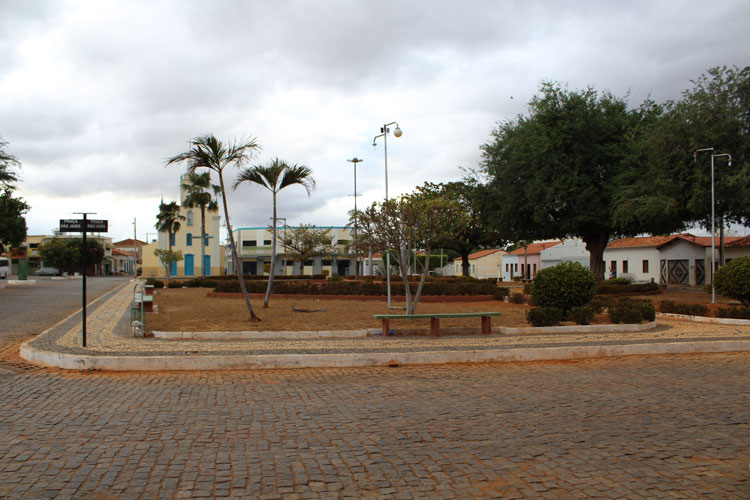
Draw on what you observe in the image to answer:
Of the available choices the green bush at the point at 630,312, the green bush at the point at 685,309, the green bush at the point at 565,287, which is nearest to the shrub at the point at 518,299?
the green bush at the point at 685,309

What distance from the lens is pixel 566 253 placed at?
5697 centimetres

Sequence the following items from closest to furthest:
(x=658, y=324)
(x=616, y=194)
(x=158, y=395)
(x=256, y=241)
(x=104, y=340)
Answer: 1. (x=158, y=395)
2. (x=104, y=340)
3. (x=658, y=324)
4. (x=616, y=194)
5. (x=256, y=241)

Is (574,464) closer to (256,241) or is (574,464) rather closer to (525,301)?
(525,301)

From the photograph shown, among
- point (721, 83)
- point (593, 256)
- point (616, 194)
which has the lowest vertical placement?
point (593, 256)

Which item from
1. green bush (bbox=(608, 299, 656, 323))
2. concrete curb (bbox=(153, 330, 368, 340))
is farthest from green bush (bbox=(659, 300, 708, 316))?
concrete curb (bbox=(153, 330, 368, 340))

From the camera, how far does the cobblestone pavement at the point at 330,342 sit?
9828 mm

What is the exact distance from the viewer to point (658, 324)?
50.4 ft

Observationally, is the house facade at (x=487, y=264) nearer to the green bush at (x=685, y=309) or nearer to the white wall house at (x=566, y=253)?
the white wall house at (x=566, y=253)

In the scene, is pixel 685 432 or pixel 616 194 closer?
pixel 685 432

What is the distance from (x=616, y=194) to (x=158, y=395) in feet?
77.9

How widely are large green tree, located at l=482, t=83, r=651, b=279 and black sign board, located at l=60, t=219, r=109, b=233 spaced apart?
2119 centimetres

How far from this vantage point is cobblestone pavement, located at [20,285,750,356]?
9828 millimetres

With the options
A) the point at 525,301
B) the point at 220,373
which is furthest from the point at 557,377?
the point at 525,301

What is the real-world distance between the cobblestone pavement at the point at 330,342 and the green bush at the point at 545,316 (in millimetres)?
951
